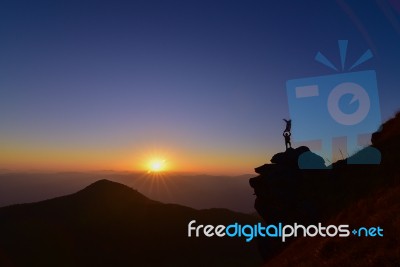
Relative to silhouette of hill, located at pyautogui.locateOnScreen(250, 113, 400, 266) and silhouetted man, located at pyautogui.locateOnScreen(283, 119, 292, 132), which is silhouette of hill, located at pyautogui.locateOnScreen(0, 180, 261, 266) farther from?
silhouetted man, located at pyautogui.locateOnScreen(283, 119, 292, 132)

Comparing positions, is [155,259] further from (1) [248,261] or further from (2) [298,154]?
(2) [298,154]

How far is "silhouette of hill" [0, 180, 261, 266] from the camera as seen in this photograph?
61250mm

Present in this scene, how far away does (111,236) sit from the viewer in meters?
71.4

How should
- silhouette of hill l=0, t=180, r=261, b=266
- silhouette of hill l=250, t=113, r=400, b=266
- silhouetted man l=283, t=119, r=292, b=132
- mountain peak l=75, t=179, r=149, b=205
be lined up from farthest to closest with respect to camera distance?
mountain peak l=75, t=179, r=149, b=205
silhouette of hill l=0, t=180, r=261, b=266
silhouetted man l=283, t=119, r=292, b=132
silhouette of hill l=250, t=113, r=400, b=266

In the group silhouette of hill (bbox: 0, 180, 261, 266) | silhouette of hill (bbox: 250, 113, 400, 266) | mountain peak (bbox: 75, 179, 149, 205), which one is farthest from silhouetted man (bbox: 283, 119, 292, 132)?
mountain peak (bbox: 75, 179, 149, 205)

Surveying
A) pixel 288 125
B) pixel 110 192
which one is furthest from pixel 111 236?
pixel 288 125

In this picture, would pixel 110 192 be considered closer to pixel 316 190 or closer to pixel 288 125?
pixel 288 125

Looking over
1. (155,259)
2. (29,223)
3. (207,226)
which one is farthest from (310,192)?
(29,223)

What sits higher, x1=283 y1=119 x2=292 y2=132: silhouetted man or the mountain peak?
x1=283 y1=119 x2=292 y2=132: silhouetted man

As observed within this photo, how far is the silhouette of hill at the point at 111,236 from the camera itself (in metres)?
61.2

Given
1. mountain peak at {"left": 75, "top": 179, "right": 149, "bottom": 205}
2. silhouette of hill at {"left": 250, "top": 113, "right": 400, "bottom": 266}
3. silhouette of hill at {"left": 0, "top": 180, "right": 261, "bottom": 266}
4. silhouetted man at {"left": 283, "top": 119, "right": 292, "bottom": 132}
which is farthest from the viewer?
mountain peak at {"left": 75, "top": 179, "right": 149, "bottom": 205}

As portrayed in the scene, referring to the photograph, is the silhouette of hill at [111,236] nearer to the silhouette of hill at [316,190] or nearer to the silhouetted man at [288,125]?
the silhouette of hill at [316,190]

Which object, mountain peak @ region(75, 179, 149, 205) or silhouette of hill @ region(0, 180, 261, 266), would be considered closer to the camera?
silhouette of hill @ region(0, 180, 261, 266)

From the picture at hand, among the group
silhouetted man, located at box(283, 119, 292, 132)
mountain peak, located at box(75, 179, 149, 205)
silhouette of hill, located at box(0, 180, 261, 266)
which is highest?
silhouetted man, located at box(283, 119, 292, 132)
